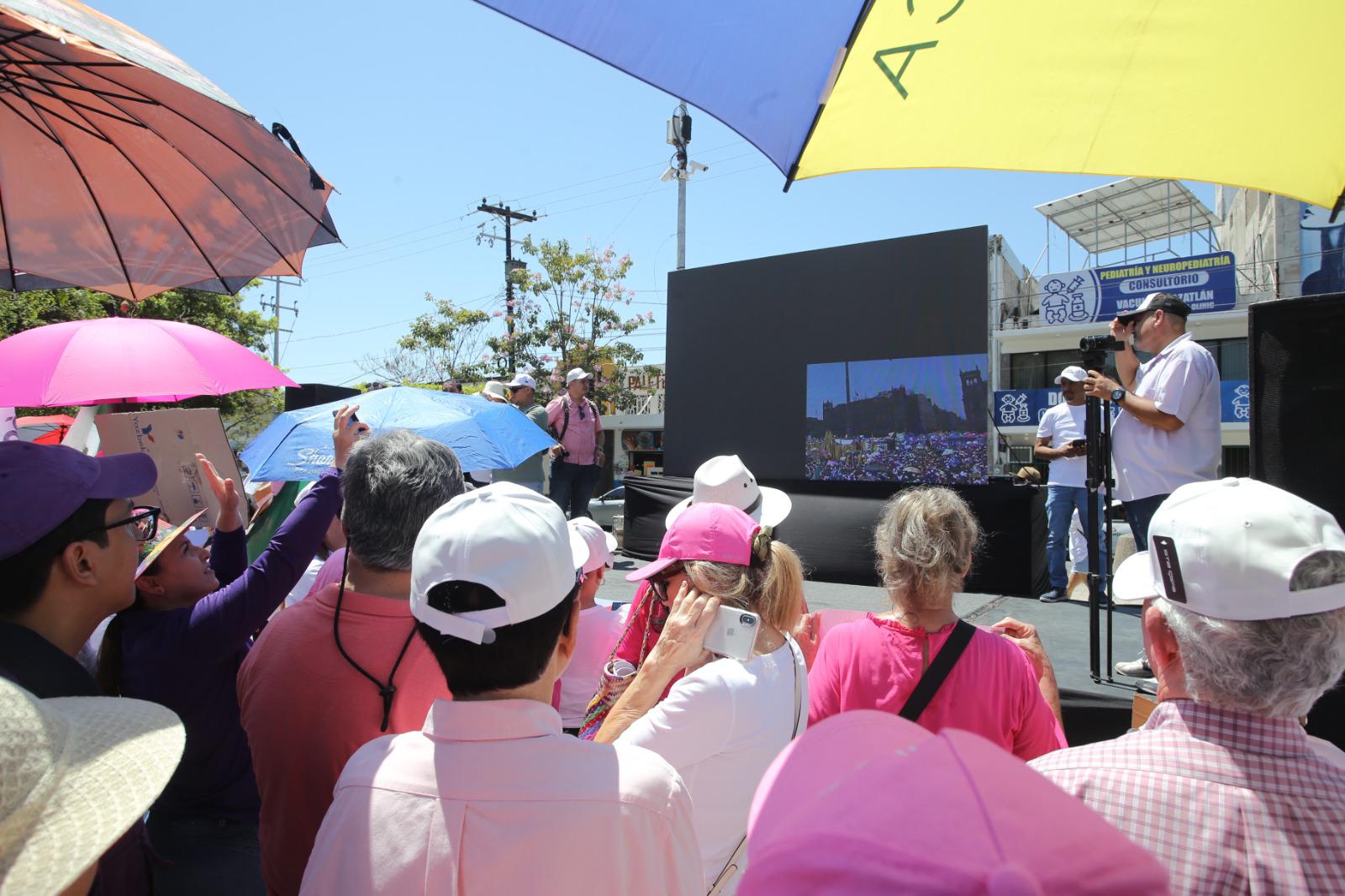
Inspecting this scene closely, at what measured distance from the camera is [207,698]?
176 centimetres

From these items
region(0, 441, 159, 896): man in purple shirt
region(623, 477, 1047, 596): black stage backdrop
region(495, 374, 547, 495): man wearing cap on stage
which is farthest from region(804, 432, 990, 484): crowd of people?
region(0, 441, 159, 896): man in purple shirt

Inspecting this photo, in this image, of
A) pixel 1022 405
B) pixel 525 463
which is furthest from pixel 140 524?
pixel 1022 405

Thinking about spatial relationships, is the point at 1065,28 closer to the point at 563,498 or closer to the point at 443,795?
the point at 443,795

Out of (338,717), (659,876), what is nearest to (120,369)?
A: (338,717)

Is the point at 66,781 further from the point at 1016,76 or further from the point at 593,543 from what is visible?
the point at 1016,76

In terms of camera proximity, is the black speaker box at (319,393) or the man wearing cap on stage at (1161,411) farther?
the black speaker box at (319,393)

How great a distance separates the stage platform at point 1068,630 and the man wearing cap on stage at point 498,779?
2.71 metres

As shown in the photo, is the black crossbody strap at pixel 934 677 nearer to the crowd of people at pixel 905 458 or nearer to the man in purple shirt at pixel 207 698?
the man in purple shirt at pixel 207 698

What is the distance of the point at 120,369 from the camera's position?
10.6 ft

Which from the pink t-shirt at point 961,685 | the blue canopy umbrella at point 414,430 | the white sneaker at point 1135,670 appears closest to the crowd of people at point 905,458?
the white sneaker at point 1135,670

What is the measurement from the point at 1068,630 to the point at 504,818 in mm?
4311

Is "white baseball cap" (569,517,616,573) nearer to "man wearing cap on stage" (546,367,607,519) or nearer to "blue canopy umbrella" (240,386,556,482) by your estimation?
"blue canopy umbrella" (240,386,556,482)

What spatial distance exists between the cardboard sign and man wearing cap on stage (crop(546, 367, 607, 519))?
470cm

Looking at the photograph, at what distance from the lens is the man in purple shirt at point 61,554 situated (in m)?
1.42
